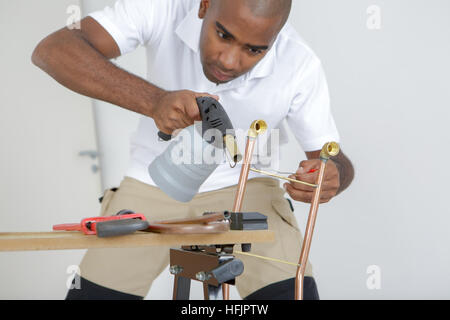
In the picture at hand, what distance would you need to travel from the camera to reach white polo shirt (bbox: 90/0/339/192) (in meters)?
1.42

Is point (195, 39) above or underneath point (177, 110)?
above

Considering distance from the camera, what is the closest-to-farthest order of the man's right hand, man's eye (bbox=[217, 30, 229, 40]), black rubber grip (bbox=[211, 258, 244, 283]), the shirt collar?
black rubber grip (bbox=[211, 258, 244, 283]) < the man's right hand < man's eye (bbox=[217, 30, 229, 40]) < the shirt collar

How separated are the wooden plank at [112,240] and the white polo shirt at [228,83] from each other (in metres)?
0.65

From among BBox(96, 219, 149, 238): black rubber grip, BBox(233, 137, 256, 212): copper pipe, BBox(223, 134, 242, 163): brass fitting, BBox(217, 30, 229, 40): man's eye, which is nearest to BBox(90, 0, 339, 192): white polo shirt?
BBox(217, 30, 229, 40): man's eye

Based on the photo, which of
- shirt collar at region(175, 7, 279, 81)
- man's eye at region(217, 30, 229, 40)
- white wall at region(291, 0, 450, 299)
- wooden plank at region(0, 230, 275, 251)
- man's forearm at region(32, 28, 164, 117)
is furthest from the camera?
white wall at region(291, 0, 450, 299)

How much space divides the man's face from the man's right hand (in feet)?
0.97

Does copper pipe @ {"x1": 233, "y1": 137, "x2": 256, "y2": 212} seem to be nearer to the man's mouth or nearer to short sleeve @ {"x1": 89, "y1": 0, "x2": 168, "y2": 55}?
the man's mouth

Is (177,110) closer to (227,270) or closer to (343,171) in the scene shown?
(227,270)

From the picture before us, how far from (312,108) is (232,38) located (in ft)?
1.15

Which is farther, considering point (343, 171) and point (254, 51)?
point (343, 171)

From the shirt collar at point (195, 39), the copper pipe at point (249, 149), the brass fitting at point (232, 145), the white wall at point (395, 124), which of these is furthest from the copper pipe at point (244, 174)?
the white wall at point (395, 124)

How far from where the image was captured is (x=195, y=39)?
1.40m

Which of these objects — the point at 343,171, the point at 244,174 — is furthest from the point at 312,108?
the point at 244,174

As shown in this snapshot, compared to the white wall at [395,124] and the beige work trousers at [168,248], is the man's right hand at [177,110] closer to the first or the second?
the beige work trousers at [168,248]
